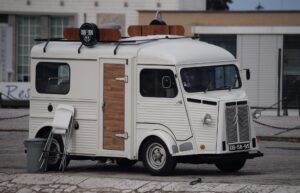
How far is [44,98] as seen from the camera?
20594mm

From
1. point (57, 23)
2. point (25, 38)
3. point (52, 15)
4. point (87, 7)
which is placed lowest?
point (25, 38)

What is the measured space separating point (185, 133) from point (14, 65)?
143ft

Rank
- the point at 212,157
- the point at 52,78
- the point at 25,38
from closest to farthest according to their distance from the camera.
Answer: the point at 212,157 → the point at 52,78 → the point at 25,38

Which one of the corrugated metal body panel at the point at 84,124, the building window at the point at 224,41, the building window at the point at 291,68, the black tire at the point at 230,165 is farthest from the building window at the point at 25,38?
the black tire at the point at 230,165

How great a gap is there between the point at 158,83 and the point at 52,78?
101 inches

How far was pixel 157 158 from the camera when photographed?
1884 cm

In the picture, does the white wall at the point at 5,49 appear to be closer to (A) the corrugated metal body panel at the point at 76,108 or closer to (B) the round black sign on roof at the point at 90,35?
(A) the corrugated metal body panel at the point at 76,108

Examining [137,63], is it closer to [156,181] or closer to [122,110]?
[122,110]

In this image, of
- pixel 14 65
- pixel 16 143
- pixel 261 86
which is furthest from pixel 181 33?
pixel 14 65

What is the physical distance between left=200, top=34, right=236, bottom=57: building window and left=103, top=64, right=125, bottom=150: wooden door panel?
31.9m

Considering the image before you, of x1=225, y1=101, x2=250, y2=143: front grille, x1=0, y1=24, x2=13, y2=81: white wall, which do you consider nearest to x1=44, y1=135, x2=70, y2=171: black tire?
x1=225, y1=101, x2=250, y2=143: front grille

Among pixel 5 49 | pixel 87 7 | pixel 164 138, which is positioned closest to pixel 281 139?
pixel 164 138

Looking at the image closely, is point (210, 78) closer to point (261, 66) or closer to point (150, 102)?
point (150, 102)

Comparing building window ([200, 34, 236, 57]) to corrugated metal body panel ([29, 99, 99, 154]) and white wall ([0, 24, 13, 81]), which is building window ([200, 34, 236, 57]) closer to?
white wall ([0, 24, 13, 81])
